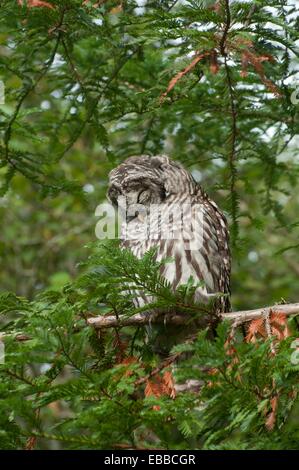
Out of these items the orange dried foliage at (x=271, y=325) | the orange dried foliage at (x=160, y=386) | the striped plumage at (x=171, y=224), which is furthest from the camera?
the striped plumage at (x=171, y=224)

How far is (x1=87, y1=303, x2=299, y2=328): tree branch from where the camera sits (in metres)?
3.62

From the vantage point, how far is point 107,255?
3207 millimetres

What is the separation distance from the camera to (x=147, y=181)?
5023 millimetres

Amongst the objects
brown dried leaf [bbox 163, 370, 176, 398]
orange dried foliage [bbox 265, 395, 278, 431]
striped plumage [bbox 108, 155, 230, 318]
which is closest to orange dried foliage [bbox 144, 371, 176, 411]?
brown dried leaf [bbox 163, 370, 176, 398]

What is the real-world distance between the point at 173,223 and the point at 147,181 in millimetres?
324

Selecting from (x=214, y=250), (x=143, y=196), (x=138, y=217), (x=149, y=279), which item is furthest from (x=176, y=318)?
(x=149, y=279)

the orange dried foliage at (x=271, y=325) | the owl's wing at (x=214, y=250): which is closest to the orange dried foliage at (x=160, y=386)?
the orange dried foliage at (x=271, y=325)

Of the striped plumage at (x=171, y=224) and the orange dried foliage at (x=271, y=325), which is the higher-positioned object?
the striped plumage at (x=171, y=224)

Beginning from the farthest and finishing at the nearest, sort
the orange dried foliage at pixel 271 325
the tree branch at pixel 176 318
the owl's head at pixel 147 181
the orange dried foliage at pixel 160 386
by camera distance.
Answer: the owl's head at pixel 147 181 < the tree branch at pixel 176 318 < the orange dried foliage at pixel 271 325 < the orange dried foliage at pixel 160 386

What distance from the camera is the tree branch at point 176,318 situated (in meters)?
3.62

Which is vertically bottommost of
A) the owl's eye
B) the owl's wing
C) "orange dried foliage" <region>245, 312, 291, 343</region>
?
"orange dried foliage" <region>245, 312, 291, 343</region>

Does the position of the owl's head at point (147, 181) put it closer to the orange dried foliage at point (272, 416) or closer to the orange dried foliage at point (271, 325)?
the orange dried foliage at point (271, 325)

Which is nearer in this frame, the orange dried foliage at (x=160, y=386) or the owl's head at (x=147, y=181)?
the orange dried foliage at (x=160, y=386)

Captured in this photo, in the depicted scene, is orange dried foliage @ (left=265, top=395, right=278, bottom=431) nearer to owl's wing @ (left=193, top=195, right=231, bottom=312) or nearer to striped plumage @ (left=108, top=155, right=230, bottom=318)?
striped plumage @ (left=108, top=155, right=230, bottom=318)
